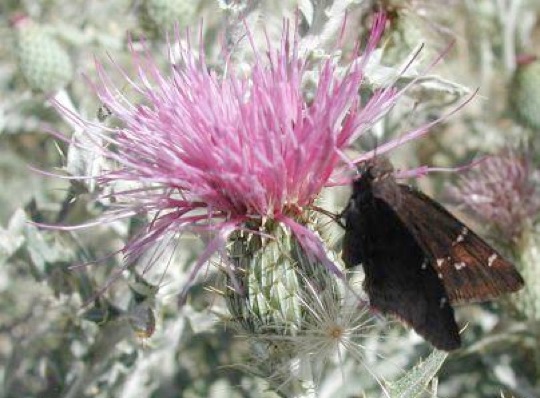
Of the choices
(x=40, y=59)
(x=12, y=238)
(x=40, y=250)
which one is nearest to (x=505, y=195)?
(x=40, y=250)

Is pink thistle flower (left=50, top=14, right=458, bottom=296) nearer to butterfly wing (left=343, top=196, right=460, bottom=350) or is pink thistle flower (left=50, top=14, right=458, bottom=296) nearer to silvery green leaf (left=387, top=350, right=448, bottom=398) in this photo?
butterfly wing (left=343, top=196, right=460, bottom=350)

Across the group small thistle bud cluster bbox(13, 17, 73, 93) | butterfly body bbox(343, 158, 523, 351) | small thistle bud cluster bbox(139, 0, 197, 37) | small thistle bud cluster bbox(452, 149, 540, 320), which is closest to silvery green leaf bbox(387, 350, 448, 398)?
butterfly body bbox(343, 158, 523, 351)

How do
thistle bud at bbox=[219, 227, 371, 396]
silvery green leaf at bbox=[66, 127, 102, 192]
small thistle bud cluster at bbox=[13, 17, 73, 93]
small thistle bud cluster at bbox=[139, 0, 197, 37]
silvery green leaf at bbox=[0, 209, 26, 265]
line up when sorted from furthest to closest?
small thistle bud cluster at bbox=[13, 17, 73, 93] < small thistle bud cluster at bbox=[139, 0, 197, 37] < silvery green leaf at bbox=[0, 209, 26, 265] < silvery green leaf at bbox=[66, 127, 102, 192] < thistle bud at bbox=[219, 227, 371, 396]

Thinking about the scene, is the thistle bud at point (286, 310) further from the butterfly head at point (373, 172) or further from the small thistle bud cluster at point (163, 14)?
the small thistle bud cluster at point (163, 14)

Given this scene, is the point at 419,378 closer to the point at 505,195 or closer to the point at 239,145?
the point at 239,145

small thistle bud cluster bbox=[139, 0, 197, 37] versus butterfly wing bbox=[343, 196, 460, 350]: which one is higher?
small thistle bud cluster bbox=[139, 0, 197, 37]

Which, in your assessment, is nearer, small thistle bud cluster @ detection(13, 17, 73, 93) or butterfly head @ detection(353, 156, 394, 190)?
butterfly head @ detection(353, 156, 394, 190)

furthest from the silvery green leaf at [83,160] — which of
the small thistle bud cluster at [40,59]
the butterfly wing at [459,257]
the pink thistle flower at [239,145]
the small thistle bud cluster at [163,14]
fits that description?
the small thistle bud cluster at [40,59]
